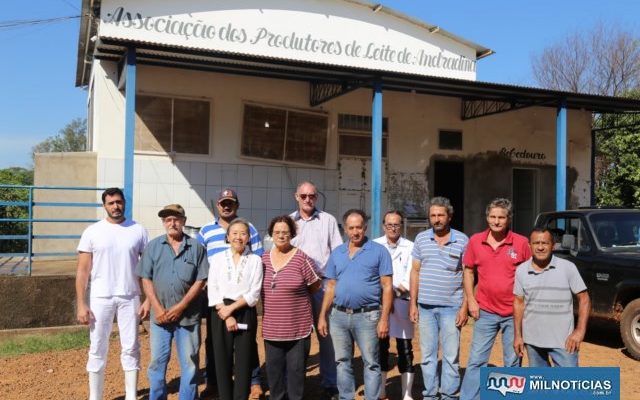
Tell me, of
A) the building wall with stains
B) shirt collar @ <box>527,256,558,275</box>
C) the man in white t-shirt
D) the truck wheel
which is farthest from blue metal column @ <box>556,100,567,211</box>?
the man in white t-shirt

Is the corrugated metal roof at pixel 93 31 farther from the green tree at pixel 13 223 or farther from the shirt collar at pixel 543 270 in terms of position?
the shirt collar at pixel 543 270

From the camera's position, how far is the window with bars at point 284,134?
11.3m

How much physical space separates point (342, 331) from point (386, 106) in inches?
334

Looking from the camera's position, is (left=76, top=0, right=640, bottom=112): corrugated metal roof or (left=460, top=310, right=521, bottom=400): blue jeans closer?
(left=460, top=310, right=521, bottom=400): blue jeans

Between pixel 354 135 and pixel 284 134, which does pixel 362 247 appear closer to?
pixel 284 134

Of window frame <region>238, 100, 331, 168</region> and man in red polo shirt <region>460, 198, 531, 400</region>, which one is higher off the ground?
window frame <region>238, 100, 331, 168</region>

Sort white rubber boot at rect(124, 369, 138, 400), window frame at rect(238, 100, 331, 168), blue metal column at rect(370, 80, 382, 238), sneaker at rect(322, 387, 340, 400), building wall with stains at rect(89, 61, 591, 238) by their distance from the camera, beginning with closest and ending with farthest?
1. white rubber boot at rect(124, 369, 138, 400)
2. sneaker at rect(322, 387, 340, 400)
3. blue metal column at rect(370, 80, 382, 238)
4. building wall with stains at rect(89, 61, 591, 238)
5. window frame at rect(238, 100, 331, 168)

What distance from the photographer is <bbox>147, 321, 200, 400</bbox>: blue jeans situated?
468 centimetres

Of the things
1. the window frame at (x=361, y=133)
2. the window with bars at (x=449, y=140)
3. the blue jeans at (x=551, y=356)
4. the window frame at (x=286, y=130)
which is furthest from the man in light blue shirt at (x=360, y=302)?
the window with bars at (x=449, y=140)

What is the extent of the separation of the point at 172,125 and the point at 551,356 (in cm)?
810

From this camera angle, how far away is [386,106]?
40.9 feet

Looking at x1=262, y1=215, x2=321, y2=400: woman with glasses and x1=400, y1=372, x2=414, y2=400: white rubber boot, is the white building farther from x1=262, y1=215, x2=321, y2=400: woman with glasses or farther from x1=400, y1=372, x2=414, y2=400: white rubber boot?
x1=400, y1=372, x2=414, y2=400: white rubber boot

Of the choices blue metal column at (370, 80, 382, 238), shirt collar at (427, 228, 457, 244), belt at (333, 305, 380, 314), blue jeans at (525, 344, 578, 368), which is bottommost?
blue jeans at (525, 344, 578, 368)

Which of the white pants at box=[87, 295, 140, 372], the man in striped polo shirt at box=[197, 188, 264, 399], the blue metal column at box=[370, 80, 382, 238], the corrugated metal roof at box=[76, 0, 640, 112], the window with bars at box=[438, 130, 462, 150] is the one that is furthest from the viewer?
the window with bars at box=[438, 130, 462, 150]
